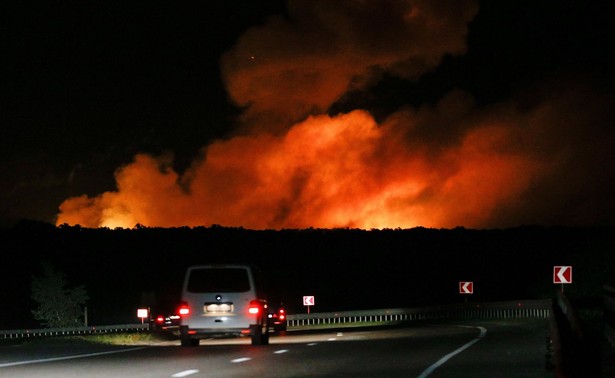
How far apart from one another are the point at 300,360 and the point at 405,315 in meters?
57.2

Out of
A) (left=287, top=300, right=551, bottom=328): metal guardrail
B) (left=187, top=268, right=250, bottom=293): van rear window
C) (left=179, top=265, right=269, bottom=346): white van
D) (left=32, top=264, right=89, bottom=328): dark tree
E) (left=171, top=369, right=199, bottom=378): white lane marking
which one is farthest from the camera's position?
(left=32, top=264, right=89, bottom=328): dark tree

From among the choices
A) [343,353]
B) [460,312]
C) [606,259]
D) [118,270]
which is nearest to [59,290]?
[460,312]

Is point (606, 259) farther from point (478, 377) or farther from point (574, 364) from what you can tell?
point (574, 364)

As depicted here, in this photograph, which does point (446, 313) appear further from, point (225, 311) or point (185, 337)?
point (185, 337)

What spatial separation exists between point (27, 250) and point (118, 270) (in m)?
17.6

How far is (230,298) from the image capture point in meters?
32.1

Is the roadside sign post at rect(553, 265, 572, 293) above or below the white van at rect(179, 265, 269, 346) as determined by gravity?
above

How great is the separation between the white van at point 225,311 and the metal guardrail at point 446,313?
38713 mm

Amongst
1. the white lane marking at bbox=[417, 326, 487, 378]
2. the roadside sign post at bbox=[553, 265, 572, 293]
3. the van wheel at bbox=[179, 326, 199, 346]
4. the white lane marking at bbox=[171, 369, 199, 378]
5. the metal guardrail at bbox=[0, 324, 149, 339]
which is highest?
the roadside sign post at bbox=[553, 265, 572, 293]

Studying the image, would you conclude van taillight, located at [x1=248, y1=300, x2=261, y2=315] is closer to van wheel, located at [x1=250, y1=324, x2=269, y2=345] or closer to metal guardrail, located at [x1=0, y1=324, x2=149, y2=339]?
van wheel, located at [x1=250, y1=324, x2=269, y2=345]

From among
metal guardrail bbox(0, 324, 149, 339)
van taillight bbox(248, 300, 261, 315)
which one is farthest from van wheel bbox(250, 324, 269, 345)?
metal guardrail bbox(0, 324, 149, 339)

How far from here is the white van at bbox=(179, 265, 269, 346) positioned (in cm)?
3184

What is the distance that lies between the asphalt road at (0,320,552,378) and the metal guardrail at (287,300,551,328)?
137ft

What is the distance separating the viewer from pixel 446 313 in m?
77.6
